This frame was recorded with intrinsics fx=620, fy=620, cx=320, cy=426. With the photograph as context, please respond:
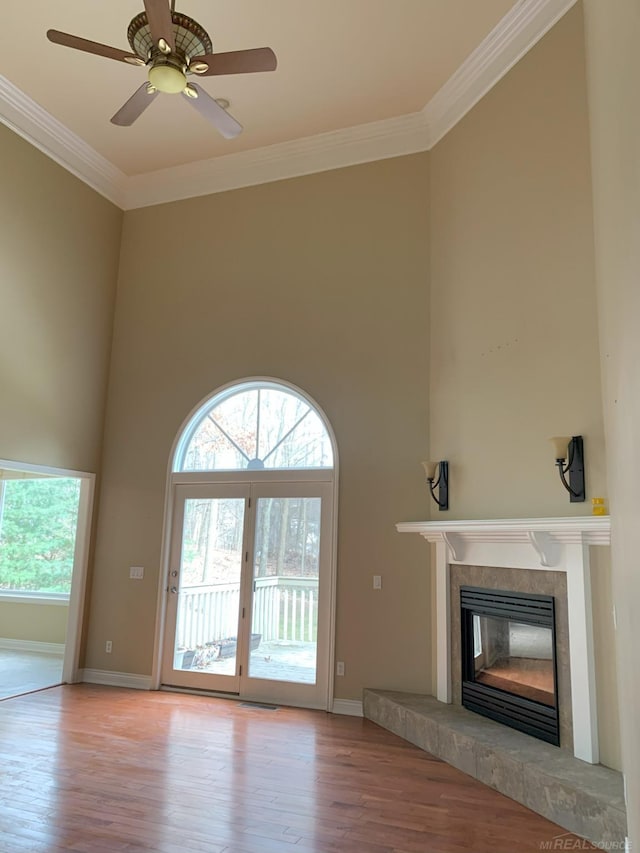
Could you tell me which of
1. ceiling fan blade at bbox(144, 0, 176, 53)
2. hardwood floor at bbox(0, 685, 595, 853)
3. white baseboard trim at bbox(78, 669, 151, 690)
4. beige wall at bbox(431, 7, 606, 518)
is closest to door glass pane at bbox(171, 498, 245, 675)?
white baseboard trim at bbox(78, 669, 151, 690)

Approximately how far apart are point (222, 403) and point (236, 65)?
10.4 feet

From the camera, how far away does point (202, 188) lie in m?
6.27

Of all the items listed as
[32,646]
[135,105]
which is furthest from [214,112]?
[32,646]

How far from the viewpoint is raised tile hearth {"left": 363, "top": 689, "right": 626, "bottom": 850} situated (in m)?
2.90

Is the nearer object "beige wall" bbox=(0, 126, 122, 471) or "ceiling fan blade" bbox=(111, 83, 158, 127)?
"ceiling fan blade" bbox=(111, 83, 158, 127)

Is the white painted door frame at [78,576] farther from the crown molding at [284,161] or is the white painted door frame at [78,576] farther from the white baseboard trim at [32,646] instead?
the crown molding at [284,161]

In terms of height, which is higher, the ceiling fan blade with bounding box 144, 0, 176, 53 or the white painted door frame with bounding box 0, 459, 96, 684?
the ceiling fan blade with bounding box 144, 0, 176, 53

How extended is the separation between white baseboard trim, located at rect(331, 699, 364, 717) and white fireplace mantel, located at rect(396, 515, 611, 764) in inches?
28.5

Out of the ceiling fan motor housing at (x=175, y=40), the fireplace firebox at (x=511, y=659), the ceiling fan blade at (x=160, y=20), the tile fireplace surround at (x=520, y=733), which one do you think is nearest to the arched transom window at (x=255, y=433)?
the tile fireplace surround at (x=520, y=733)

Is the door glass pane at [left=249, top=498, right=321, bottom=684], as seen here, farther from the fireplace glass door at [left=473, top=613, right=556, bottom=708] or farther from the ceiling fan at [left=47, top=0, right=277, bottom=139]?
the ceiling fan at [left=47, top=0, right=277, bottom=139]

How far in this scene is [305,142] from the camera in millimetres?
5777

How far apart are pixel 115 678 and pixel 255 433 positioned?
2605 mm

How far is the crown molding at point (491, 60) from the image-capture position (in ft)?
14.0

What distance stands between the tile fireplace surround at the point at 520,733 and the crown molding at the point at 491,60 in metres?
3.34
